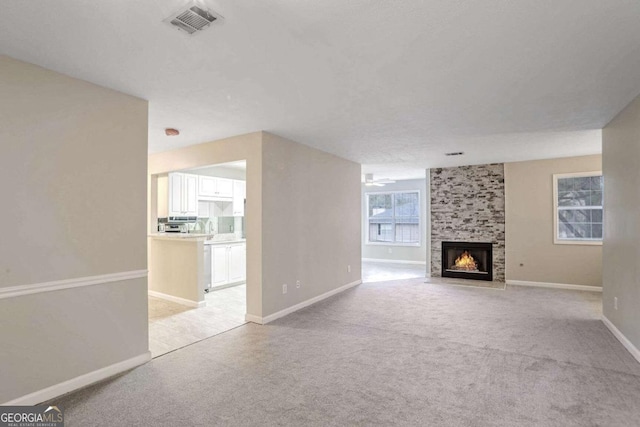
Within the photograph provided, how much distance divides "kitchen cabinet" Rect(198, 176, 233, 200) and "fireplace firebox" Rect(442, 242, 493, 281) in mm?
4914

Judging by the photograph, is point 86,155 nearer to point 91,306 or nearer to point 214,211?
point 91,306

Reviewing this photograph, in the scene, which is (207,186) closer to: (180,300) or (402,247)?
(180,300)

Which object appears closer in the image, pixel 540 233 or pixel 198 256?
pixel 198 256

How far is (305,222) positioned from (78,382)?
320cm

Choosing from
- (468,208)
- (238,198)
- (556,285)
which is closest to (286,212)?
(238,198)

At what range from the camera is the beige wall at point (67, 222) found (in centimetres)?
231

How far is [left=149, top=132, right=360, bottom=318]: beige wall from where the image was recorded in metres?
4.25

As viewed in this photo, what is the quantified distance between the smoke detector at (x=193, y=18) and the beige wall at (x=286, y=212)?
2.29 metres

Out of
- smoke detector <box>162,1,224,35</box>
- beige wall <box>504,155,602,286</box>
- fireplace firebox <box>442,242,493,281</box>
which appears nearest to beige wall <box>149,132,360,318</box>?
smoke detector <box>162,1,224,35</box>

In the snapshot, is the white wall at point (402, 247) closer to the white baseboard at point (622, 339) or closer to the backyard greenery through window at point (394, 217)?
the backyard greenery through window at point (394, 217)

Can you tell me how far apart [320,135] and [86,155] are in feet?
8.81

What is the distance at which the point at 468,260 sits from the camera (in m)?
7.32

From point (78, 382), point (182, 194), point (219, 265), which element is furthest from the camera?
point (182, 194)

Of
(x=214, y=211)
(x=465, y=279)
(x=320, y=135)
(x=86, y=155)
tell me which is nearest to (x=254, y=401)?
(x=86, y=155)
